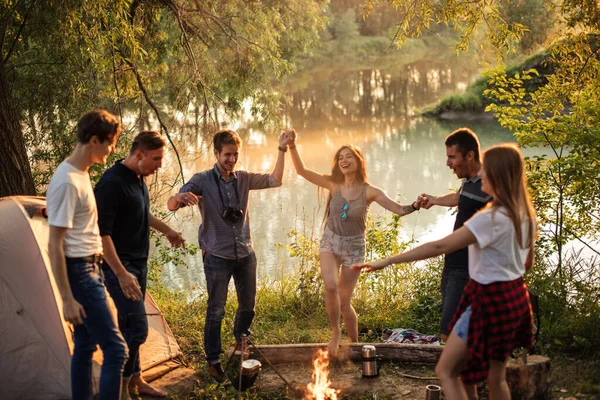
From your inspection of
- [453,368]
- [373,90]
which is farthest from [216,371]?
[373,90]

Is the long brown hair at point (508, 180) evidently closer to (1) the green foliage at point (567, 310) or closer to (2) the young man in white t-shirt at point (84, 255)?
(2) the young man in white t-shirt at point (84, 255)

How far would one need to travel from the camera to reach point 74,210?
3.29 meters

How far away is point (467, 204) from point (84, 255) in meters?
2.17

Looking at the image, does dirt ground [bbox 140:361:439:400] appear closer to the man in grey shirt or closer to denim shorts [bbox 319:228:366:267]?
the man in grey shirt

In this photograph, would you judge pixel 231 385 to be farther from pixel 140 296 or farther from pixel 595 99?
pixel 595 99

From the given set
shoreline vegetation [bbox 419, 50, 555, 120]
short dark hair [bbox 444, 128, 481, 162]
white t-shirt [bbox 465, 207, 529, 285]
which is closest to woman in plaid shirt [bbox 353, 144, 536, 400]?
white t-shirt [bbox 465, 207, 529, 285]

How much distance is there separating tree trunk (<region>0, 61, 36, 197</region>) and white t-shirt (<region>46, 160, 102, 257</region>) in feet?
7.83

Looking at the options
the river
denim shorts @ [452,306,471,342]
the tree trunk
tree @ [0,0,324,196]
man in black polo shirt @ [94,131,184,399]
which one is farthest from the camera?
the river

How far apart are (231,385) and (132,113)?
6.30m

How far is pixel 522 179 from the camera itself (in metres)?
3.16

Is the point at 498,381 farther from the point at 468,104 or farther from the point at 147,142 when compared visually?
the point at 468,104

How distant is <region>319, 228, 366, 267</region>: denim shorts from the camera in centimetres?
487

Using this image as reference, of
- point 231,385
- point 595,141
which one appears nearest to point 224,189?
point 231,385

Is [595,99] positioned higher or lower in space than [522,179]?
higher
